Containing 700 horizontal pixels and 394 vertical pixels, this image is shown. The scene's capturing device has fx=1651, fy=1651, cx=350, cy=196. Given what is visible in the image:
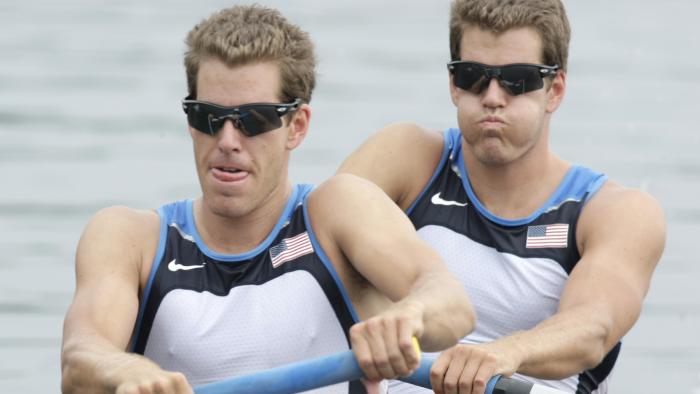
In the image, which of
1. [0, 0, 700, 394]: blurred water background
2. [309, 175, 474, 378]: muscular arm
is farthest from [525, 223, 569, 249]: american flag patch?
[0, 0, 700, 394]: blurred water background

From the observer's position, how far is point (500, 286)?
214 inches

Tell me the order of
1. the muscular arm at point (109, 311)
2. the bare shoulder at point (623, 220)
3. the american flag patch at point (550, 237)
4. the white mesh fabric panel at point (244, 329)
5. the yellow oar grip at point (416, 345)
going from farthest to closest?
the american flag patch at point (550, 237), the bare shoulder at point (623, 220), the white mesh fabric panel at point (244, 329), the muscular arm at point (109, 311), the yellow oar grip at point (416, 345)

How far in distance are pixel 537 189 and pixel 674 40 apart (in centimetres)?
1197

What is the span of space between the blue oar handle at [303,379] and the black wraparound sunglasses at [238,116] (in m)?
0.74

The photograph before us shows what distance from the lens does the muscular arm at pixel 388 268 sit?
4.18m

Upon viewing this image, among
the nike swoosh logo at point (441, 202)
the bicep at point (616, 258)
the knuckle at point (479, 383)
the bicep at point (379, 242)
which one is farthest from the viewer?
the nike swoosh logo at point (441, 202)

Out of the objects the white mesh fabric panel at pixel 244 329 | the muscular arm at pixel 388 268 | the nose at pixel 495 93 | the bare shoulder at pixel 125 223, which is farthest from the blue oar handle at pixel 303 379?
the nose at pixel 495 93

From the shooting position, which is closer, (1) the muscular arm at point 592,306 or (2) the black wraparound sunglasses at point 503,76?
(1) the muscular arm at point 592,306

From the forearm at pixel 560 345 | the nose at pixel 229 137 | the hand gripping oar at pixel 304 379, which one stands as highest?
the nose at pixel 229 137

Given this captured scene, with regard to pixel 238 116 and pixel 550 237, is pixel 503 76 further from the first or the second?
pixel 238 116

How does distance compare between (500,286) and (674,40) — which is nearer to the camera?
(500,286)

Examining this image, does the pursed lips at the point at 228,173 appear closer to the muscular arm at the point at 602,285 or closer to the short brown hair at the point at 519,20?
the muscular arm at the point at 602,285

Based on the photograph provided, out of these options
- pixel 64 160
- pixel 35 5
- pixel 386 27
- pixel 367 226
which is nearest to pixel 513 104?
pixel 367 226

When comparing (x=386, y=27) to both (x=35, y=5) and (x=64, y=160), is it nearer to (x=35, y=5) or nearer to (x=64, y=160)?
(x=35, y=5)
